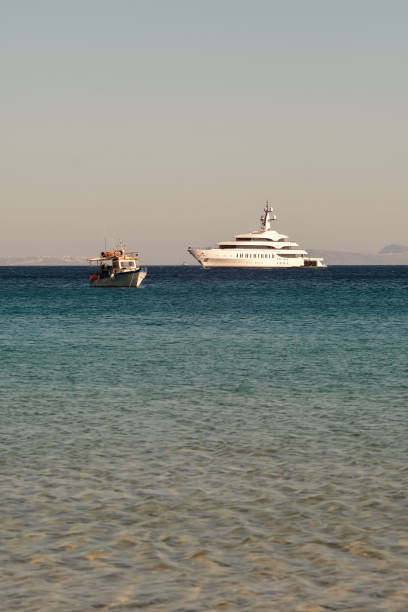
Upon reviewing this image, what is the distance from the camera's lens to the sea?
8984 millimetres

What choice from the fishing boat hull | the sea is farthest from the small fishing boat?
the sea

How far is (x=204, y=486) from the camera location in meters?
13.2

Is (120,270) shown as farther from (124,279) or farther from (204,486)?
(204,486)

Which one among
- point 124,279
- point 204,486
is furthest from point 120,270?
point 204,486

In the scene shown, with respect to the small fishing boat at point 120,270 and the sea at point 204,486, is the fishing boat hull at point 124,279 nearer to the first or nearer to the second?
the small fishing boat at point 120,270

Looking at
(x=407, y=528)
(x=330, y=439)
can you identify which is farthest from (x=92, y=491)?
(x=330, y=439)

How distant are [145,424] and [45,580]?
941 centimetres

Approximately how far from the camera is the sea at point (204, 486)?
8984 mm

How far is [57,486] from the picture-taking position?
13.1m

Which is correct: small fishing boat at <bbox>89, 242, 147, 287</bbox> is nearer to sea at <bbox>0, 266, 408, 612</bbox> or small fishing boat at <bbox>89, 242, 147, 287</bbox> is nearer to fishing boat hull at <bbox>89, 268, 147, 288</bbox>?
fishing boat hull at <bbox>89, 268, 147, 288</bbox>

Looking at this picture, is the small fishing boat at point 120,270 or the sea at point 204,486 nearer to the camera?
the sea at point 204,486

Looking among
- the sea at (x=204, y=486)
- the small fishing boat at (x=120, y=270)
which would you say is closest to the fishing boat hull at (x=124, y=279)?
the small fishing boat at (x=120, y=270)

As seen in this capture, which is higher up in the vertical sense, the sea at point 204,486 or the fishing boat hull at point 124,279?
the fishing boat hull at point 124,279

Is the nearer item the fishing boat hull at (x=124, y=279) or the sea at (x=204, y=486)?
Answer: the sea at (x=204, y=486)
